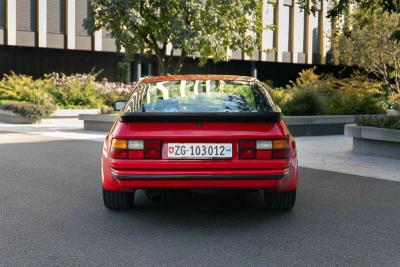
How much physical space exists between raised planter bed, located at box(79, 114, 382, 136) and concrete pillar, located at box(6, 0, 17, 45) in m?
14.0

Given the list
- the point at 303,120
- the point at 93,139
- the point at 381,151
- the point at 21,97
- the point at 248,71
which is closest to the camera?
the point at 381,151

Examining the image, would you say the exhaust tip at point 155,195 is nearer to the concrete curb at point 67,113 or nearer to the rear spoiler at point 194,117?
the rear spoiler at point 194,117

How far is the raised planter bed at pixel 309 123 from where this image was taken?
16.1 metres

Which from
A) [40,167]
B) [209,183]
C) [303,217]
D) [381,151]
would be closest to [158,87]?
[209,183]

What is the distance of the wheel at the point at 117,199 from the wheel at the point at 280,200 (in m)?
1.40

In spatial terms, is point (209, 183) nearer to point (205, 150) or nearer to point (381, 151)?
point (205, 150)

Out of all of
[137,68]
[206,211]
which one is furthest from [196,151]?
[137,68]

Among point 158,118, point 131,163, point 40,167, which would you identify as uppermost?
point 158,118

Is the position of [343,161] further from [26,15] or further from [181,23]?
[26,15]

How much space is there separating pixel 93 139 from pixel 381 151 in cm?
706

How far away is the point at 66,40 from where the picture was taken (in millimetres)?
31703

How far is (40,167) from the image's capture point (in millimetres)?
9539

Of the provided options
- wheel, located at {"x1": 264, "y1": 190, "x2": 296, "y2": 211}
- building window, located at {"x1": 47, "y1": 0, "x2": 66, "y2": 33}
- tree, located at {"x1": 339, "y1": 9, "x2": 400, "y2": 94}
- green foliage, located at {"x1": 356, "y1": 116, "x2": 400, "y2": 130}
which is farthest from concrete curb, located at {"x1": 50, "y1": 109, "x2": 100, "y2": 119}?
wheel, located at {"x1": 264, "y1": 190, "x2": 296, "y2": 211}

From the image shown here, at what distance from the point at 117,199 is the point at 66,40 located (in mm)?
27033
